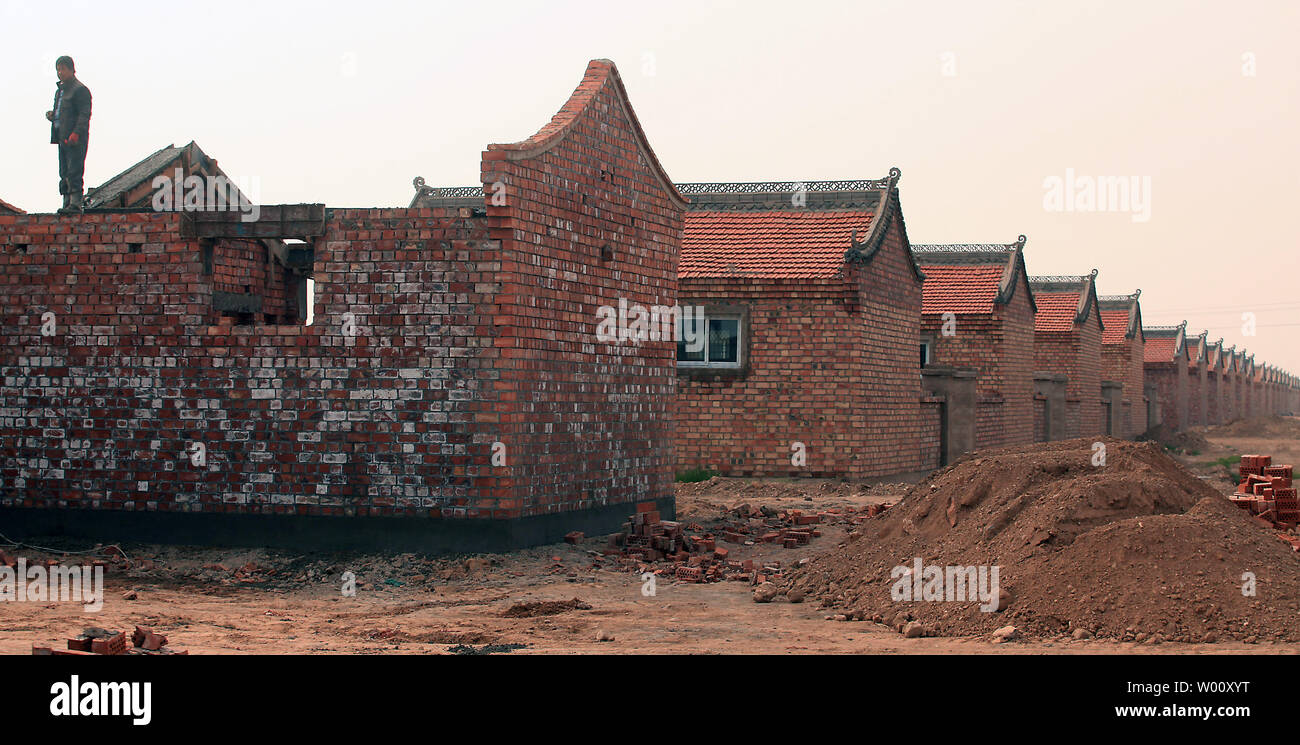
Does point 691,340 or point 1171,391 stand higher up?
point 691,340

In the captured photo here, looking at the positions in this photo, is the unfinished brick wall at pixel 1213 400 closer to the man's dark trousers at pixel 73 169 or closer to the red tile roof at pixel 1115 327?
the red tile roof at pixel 1115 327

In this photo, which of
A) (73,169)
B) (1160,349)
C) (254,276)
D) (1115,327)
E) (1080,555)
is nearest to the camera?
(1080,555)

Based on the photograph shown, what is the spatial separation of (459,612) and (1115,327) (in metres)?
45.3

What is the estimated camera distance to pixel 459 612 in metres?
10.7

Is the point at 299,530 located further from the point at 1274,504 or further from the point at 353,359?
the point at 1274,504

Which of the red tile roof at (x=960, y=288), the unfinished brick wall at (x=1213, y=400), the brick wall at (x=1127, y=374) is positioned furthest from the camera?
the unfinished brick wall at (x=1213, y=400)

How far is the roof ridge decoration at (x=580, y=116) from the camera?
12945 millimetres

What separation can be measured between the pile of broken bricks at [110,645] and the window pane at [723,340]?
1430cm

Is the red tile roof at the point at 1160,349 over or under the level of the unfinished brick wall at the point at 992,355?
over

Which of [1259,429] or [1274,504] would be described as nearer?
[1274,504]

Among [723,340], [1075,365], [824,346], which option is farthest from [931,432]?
[1075,365]

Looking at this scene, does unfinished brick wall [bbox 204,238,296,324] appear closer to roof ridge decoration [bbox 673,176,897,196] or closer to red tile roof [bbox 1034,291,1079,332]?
roof ridge decoration [bbox 673,176,897,196]

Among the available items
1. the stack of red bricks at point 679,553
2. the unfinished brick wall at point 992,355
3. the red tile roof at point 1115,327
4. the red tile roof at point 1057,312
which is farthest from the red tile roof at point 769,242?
the red tile roof at point 1115,327
